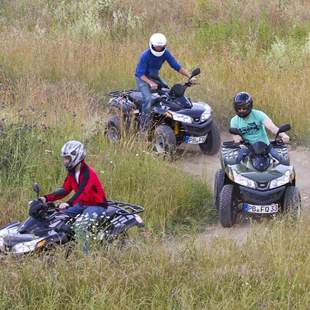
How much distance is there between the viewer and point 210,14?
1897 cm

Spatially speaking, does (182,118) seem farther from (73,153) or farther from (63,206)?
(63,206)

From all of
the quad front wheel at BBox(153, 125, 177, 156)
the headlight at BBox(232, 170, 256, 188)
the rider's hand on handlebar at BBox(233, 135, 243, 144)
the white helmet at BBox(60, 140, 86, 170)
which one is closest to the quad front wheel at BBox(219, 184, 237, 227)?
the headlight at BBox(232, 170, 256, 188)

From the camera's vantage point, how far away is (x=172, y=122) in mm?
11172

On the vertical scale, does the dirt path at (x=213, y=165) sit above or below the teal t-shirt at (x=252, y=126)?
below

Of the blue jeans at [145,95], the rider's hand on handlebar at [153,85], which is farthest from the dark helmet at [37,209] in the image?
the rider's hand on handlebar at [153,85]

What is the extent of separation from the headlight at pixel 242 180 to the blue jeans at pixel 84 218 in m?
1.84

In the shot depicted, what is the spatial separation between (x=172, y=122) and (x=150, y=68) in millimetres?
1206

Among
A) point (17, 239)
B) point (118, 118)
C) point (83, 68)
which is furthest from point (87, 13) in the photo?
point (17, 239)

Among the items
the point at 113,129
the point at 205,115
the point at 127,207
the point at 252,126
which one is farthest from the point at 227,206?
the point at 113,129

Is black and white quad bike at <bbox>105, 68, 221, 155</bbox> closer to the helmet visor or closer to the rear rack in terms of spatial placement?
the helmet visor

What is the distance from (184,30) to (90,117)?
6.94m

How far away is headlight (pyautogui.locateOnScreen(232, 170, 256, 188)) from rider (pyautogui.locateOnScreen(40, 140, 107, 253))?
1.78 metres

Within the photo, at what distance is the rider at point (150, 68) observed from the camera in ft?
37.4

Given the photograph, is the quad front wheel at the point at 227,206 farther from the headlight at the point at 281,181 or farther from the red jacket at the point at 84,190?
the red jacket at the point at 84,190
